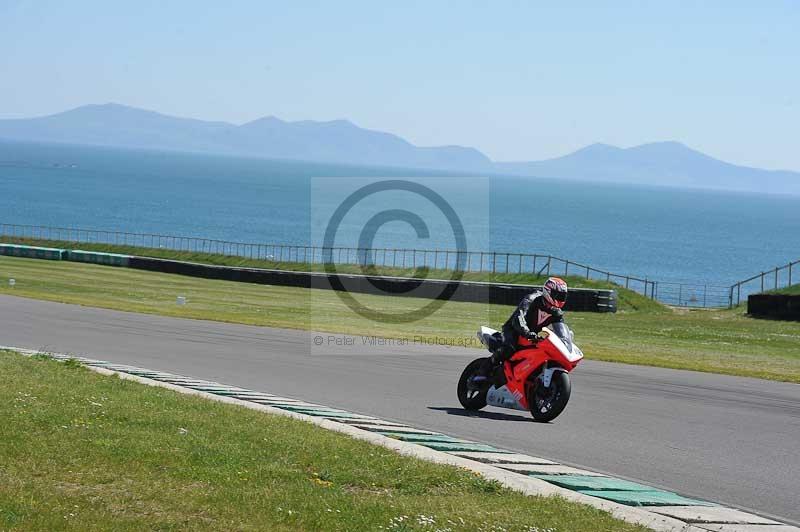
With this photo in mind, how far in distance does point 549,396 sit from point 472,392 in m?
1.38

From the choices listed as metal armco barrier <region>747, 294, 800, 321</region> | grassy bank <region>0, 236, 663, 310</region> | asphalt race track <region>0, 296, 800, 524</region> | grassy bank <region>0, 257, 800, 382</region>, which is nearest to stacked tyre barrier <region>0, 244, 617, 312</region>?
grassy bank <region>0, 257, 800, 382</region>

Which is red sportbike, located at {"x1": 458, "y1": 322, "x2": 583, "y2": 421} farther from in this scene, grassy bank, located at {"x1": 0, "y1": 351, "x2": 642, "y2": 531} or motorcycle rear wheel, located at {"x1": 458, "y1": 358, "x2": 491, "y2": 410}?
grassy bank, located at {"x1": 0, "y1": 351, "x2": 642, "y2": 531}

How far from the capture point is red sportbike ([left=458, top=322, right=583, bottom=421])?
13586mm

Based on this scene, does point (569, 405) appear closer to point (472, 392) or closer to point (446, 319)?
point (472, 392)

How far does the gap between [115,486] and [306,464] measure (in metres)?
1.86

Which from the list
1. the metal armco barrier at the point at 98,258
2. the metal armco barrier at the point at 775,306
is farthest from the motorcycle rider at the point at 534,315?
the metal armco barrier at the point at 98,258

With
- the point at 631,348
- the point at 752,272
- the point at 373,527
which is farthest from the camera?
the point at 752,272

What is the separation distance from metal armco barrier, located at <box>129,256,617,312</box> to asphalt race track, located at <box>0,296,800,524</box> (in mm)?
16630

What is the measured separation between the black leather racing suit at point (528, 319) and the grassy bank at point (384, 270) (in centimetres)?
2983

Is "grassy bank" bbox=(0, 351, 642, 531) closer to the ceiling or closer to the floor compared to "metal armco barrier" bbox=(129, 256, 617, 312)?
closer to the floor

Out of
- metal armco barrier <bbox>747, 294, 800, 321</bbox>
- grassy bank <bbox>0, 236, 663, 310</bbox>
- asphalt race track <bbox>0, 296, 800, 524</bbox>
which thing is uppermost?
grassy bank <bbox>0, 236, 663, 310</bbox>

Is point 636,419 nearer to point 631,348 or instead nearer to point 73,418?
point 73,418

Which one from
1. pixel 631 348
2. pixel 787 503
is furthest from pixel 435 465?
pixel 631 348

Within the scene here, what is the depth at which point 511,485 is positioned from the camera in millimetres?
9320
